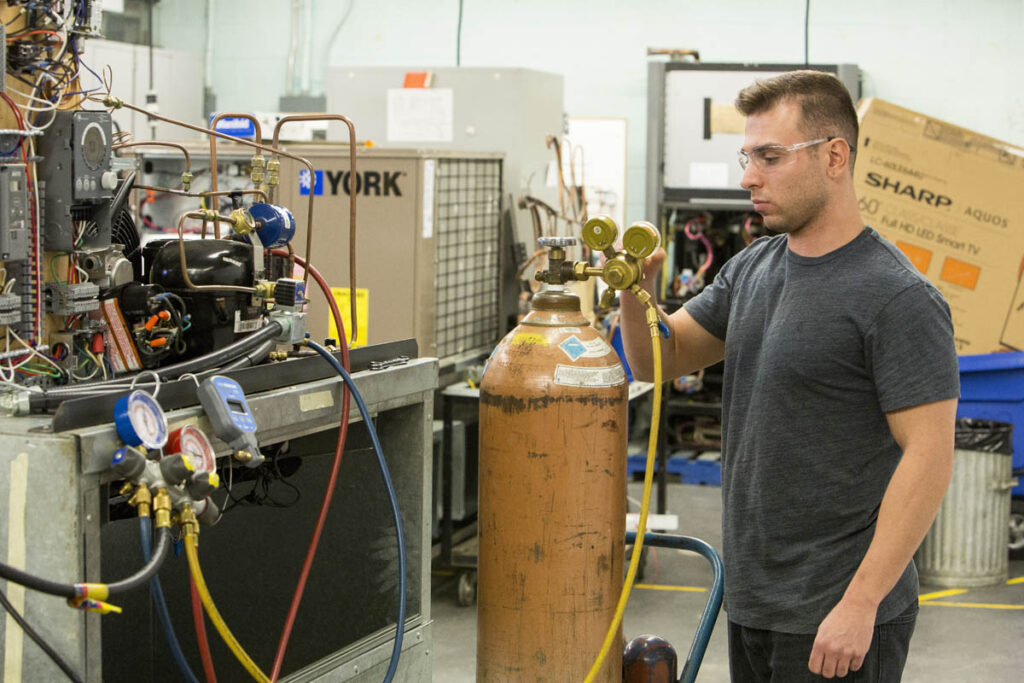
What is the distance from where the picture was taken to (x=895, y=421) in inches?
62.9

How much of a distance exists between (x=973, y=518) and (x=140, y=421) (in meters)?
3.37

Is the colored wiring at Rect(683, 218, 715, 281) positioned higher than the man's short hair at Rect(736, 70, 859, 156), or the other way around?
the man's short hair at Rect(736, 70, 859, 156)

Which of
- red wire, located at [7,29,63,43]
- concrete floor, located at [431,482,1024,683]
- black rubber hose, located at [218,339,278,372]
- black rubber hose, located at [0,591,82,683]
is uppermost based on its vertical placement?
red wire, located at [7,29,63,43]

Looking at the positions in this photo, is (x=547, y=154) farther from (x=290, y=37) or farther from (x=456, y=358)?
(x=290, y=37)

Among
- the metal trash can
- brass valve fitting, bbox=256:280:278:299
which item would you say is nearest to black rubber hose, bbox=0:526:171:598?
brass valve fitting, bbox=256:280:278:299

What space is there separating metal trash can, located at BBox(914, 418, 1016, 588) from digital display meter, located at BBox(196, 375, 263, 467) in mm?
3110

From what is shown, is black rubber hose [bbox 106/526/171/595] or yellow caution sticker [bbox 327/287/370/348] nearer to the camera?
black rubber hose [bbox 106/526/171/595]

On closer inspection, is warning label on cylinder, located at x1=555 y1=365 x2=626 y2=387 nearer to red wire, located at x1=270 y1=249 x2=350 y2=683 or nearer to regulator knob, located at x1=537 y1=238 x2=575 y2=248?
regulator knob, located at x1=537 y1=238 x2=575 y2=248

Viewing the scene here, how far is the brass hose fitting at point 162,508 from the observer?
1.21 m

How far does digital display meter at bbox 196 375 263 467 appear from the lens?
1.33m

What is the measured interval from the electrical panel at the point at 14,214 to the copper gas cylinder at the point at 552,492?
26.5 inches

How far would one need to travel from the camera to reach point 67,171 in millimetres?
1453

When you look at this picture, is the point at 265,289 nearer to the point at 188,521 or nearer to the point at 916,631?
the point at 188,521

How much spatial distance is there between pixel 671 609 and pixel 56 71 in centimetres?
275
